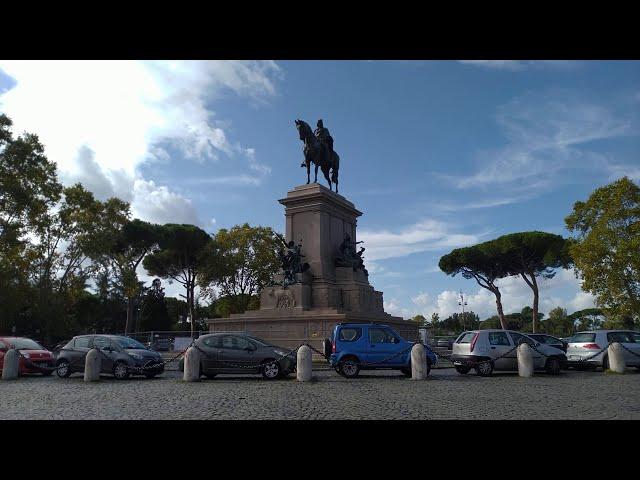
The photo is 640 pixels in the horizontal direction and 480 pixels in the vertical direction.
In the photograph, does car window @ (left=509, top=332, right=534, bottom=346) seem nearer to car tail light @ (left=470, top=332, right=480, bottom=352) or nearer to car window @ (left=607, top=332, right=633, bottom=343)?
car tail light @ (left=470, top=332, right=480, bottom=352)

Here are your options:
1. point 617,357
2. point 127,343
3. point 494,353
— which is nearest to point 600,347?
point 617,357

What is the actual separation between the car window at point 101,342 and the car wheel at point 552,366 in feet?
44.1

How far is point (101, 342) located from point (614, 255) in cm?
2446

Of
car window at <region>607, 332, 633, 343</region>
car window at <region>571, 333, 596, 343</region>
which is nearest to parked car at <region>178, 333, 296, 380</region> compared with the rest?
car window at <region>571, 333, 596, 343</region>

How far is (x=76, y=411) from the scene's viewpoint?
8773 millimetres

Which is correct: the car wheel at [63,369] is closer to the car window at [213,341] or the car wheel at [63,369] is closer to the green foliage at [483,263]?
the car window at [213,341]

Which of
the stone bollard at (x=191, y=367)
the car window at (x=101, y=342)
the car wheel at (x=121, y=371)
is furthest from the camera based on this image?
the car window at (x=101, y=342)

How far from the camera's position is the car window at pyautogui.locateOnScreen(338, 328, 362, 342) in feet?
50.2

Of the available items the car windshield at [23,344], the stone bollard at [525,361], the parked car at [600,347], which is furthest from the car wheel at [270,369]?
the parked car at [600,347]

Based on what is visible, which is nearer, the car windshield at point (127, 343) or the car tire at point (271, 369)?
the car tire at point (271, 369)

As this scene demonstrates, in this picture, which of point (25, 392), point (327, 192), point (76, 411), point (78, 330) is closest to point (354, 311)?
point (327, 192)

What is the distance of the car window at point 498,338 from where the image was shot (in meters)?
16.3

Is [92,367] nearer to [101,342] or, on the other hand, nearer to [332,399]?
[101,342]

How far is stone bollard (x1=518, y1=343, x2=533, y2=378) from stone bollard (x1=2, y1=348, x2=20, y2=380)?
15.0 meters
